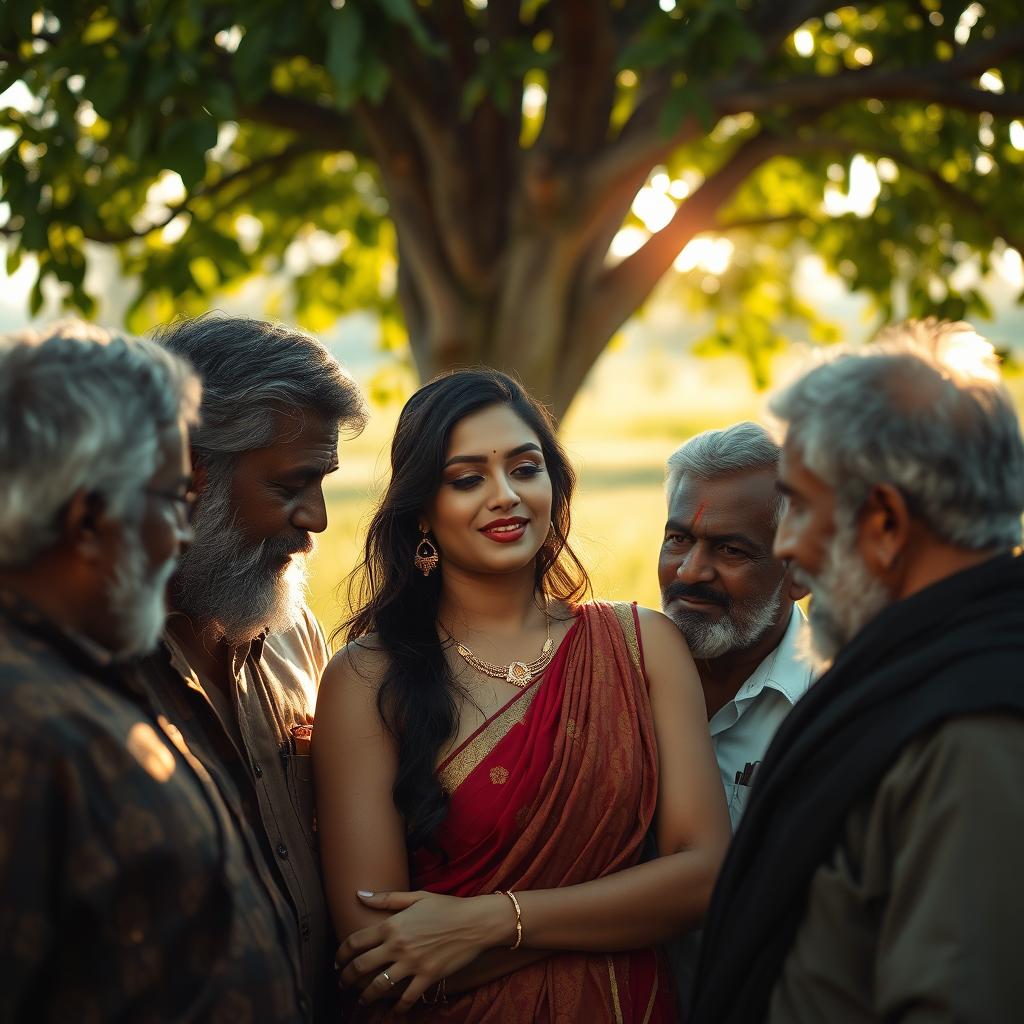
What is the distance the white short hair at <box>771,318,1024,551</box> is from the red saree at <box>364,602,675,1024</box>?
100cm

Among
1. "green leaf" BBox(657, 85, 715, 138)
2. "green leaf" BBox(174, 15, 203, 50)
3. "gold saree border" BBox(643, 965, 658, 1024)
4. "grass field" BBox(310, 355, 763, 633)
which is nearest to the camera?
"gold saree border" BBox(643, 965, 658, 1024)

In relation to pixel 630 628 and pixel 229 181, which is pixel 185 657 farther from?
pixel 229 181

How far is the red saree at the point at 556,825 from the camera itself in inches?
109

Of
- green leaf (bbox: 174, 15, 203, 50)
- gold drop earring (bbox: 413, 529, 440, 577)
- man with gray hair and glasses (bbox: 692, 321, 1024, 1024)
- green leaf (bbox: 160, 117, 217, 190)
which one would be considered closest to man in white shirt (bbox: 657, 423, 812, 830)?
gold drop earring (bbox: 413, 529, 440, 577)

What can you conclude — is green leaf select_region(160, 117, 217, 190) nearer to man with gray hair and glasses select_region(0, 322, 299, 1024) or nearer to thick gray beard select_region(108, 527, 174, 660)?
man with gray hair and glasses select_region(0, 322, 299, 1024)

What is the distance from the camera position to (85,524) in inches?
79.4

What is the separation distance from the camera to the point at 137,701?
2.23 m

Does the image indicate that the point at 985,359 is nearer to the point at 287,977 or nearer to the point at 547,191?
the point at 287,977

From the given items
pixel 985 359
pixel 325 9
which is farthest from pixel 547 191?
pixel 985 359

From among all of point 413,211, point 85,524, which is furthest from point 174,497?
point 413,211

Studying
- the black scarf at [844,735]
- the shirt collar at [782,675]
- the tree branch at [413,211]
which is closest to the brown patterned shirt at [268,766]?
the black scarf at [844,735]

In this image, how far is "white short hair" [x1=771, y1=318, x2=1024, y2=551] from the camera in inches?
81.4

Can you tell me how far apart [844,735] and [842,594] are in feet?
0.88

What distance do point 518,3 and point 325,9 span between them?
2186 mm
